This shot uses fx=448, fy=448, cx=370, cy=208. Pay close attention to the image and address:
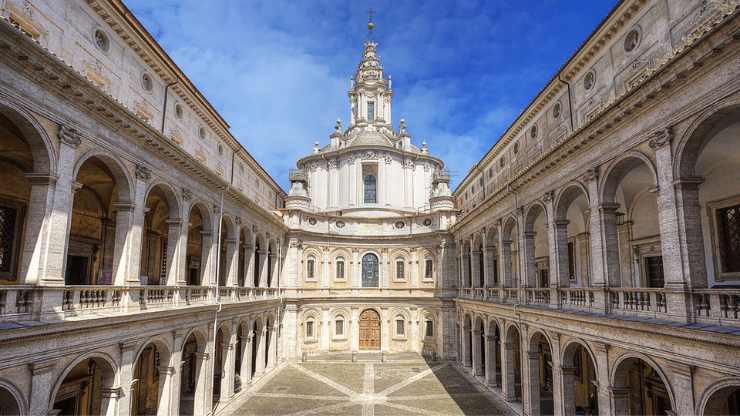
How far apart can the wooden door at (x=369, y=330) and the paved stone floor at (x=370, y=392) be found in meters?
4.85

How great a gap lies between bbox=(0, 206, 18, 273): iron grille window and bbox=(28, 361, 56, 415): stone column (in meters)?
6.41

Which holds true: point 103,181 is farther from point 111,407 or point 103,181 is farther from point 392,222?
point 392,222

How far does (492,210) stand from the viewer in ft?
88.0

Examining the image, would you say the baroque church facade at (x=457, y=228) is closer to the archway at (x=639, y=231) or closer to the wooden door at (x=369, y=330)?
the archway at (x=639, y=231)

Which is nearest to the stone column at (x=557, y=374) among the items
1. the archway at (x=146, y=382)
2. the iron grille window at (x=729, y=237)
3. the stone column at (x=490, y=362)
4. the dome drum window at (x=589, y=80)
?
the iron grille window at (x=729, y=237)

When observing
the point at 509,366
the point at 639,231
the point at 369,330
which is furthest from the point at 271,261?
the point at 639,231

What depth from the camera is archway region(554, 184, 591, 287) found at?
60.5ft

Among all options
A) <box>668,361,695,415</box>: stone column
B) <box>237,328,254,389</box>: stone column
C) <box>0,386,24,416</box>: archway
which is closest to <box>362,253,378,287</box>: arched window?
<box>237,328,254,389</box>: stone column

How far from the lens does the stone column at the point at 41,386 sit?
35.2ft

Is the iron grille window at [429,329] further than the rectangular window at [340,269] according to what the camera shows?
No

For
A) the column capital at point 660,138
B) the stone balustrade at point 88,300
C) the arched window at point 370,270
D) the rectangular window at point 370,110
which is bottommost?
the stone balustrade at point 88,300

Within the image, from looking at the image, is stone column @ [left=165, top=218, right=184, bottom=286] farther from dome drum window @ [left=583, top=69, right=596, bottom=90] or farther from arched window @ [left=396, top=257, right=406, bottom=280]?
arched window @ [left=396, top=257, right=406, bottom=280]

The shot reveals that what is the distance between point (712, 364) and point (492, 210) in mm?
16825

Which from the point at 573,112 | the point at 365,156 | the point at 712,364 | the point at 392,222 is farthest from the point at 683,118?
the point at 365,156
